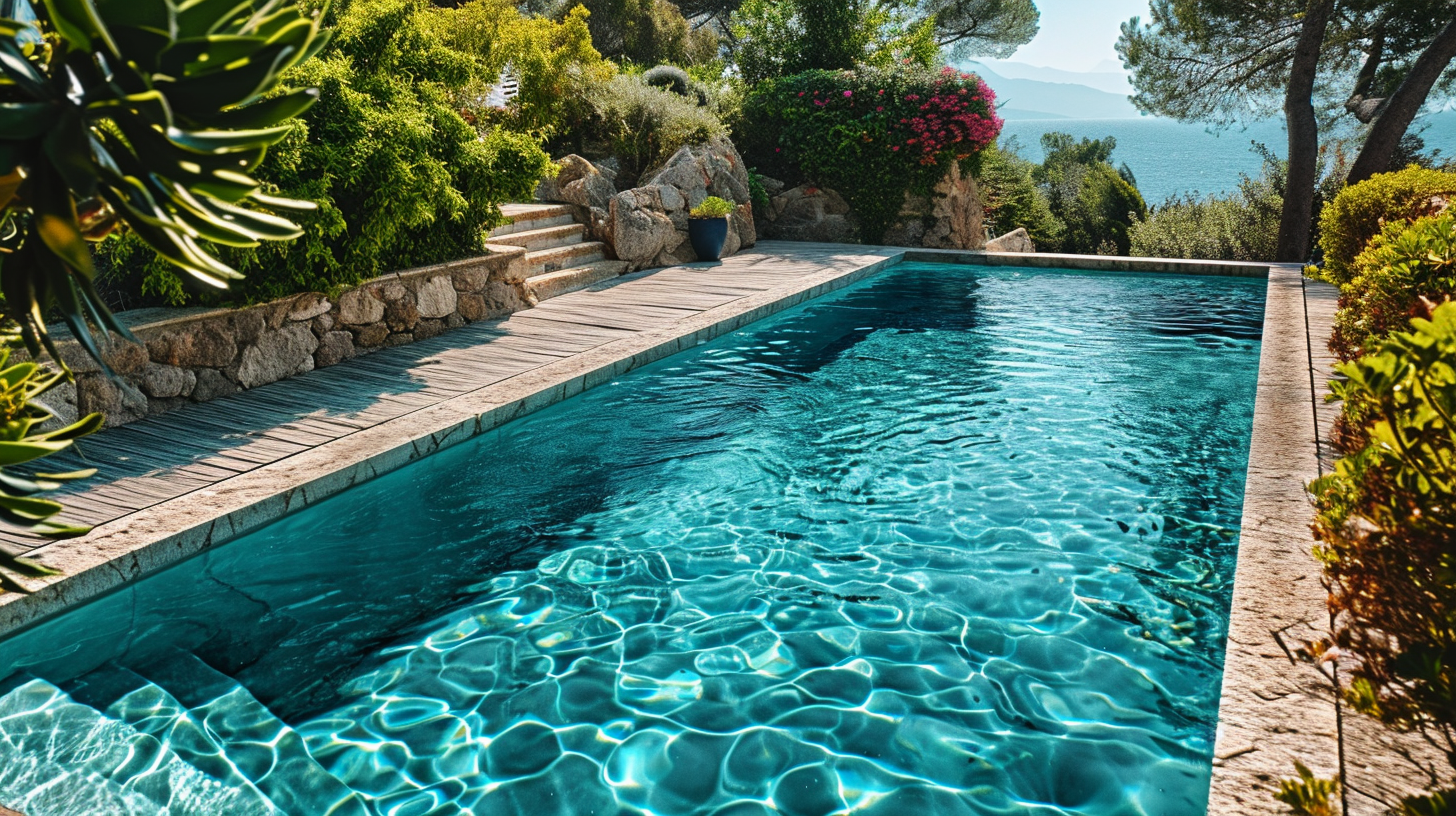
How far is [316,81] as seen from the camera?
6.49 metres

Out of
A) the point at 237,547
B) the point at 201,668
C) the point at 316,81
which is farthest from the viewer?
the point at 316,81

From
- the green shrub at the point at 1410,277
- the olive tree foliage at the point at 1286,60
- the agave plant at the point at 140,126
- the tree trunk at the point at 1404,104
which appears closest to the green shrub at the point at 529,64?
the green shrub at the point at 1410,277

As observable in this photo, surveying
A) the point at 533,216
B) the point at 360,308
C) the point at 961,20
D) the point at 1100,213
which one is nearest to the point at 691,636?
the point at 360,308

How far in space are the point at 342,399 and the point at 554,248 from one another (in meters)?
4.94

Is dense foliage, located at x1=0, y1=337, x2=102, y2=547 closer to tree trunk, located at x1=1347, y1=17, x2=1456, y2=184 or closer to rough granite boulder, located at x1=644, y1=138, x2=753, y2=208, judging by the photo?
rough granite boulder, located at x1=644, y1=138, x2=753, y2=208

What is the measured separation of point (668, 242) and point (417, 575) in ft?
25.7

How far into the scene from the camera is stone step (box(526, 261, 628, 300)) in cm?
973

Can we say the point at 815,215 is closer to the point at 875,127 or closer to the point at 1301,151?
the point at 875,127

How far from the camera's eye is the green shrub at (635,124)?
1258 cm

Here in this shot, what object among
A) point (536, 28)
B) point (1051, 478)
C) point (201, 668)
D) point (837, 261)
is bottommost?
point (201, 668)

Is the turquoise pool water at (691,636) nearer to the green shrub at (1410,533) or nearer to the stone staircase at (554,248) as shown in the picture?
the green shrub at (1410,533)

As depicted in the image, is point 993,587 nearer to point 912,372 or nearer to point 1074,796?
point 1074,796

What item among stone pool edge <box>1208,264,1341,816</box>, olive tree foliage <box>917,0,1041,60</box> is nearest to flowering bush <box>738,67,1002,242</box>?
stone pool edge <box>1208,264,1341,816</box>

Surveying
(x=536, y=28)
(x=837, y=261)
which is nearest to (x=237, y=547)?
(x=837, y=261)
